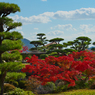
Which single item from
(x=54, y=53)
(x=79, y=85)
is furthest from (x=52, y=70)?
(x=54, y=53)

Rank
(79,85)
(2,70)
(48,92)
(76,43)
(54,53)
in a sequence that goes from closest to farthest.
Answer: (2,70)
(48,92)
(79,85)
(54,53)
(76,43)

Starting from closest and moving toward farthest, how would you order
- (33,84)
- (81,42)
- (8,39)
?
(8,39)
(33,84)
(81,42)

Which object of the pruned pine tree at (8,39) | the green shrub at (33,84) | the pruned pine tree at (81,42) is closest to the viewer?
the pruned pine tree at (8,39)

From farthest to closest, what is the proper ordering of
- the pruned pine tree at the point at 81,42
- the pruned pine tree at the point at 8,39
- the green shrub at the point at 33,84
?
the pruned pine tree at the point at 81,42
the green shrub at the point at 33,84
the pruned pine tree at the point at 8,39

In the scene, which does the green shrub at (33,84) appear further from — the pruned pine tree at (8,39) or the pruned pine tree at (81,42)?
the pruned pine tree at (81,42)

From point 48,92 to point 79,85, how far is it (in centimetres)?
346

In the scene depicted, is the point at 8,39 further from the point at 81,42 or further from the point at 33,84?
the point at 81,42

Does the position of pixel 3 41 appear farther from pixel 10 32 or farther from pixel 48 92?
pixel 48 92

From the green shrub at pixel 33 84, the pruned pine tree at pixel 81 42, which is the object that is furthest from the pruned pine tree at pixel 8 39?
the pruned pine tree at pixel 81 42

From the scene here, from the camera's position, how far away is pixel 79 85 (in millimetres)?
14781

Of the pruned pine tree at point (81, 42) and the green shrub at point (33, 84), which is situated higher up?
the pruned pine tree at point (81, 42)

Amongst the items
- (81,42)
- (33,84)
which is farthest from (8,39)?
(81,42)

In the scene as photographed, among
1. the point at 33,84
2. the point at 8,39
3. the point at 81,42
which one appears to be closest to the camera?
the point at 8,39

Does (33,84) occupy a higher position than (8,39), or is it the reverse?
(8,39)
